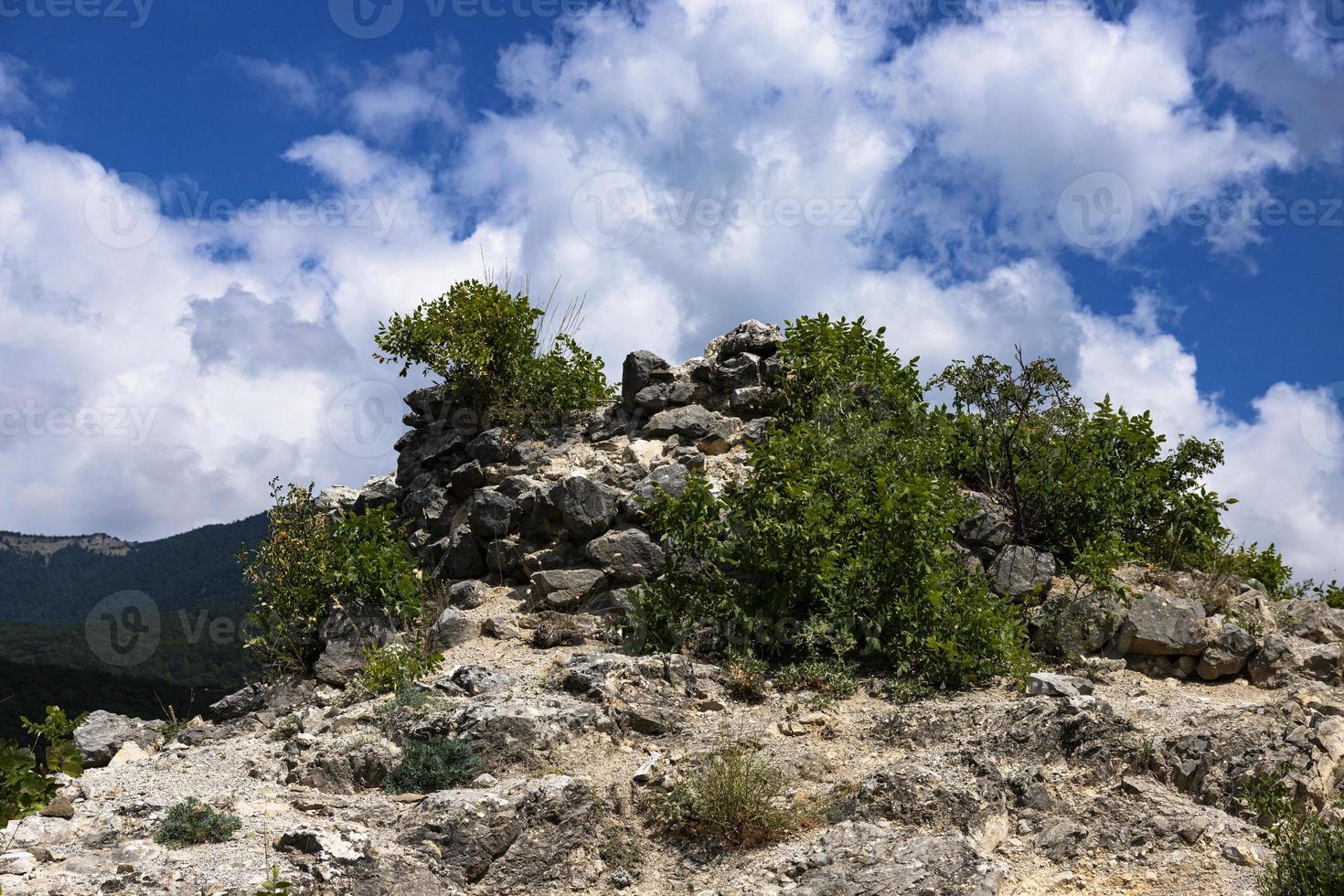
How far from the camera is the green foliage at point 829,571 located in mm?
10328

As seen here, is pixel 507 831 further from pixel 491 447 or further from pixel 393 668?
pixel 491 447

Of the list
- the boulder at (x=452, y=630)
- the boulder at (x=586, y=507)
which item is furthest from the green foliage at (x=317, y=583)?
the boulder at (x=586, y=507)

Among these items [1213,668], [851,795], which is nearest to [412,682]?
[851,795]

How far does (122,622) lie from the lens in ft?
102

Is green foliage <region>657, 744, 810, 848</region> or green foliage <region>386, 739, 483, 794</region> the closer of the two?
green foliage <region>657, 744, 810, 848</region>

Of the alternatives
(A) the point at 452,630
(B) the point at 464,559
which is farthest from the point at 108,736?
(B) the point at 464,559

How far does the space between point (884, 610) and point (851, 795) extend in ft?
9.43

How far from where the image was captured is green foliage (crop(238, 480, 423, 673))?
12.7 metres

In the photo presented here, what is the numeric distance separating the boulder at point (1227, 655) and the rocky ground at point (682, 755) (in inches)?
1.0

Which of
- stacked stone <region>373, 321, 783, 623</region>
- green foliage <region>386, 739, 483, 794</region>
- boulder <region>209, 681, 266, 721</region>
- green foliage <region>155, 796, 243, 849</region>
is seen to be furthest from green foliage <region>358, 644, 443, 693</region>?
green foliage <region>155, 796, 243, 849</region>

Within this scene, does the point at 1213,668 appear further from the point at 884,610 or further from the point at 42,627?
the point at 42,627

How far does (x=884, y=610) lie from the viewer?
34.6 ft

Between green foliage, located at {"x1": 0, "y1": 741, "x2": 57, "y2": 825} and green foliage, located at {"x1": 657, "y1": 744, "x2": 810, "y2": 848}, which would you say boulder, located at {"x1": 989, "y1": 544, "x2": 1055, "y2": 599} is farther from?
green foliage, located at {"x1": 0, "y1": 741, "x2": 57, "y2": 825}

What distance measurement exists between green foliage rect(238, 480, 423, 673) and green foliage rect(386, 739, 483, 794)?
4.03 meters
